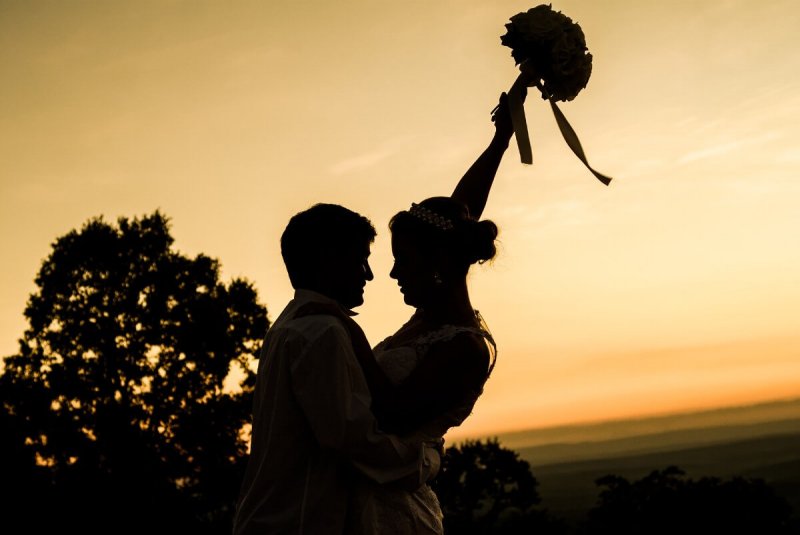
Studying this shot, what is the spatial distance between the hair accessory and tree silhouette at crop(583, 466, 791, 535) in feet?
19.2

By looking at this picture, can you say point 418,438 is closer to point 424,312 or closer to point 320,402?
point 320,402

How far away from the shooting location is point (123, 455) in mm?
27312

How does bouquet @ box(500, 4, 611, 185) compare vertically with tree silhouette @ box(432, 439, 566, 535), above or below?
above

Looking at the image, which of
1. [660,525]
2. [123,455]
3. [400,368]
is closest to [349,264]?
[400,368]

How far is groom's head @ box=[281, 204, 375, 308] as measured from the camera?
4.60 m

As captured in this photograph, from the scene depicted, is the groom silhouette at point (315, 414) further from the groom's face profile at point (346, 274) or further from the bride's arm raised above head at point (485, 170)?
the bride's arm raised above head at point (485, 170)

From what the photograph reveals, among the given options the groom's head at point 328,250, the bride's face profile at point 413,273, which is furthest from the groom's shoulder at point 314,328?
the bride's face profile at point 413,273

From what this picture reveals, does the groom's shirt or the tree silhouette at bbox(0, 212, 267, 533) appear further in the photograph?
the tree silhouette at bbox(0, 212, 267, 533)

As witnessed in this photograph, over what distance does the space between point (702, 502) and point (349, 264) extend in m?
6.75

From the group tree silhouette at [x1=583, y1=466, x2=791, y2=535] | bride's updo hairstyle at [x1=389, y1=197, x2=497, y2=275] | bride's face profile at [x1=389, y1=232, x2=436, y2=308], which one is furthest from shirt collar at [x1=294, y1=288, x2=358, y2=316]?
tree silhouette at [x1=583, y1=466, x2=791, y2=535]

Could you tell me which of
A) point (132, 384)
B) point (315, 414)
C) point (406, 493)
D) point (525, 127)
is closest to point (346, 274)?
point (315, 414)

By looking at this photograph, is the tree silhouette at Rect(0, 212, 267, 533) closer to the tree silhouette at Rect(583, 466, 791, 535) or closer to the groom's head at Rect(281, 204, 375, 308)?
the tree silhouette at Rect(583, 466, 791, 535)

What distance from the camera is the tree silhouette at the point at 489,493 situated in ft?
39.3

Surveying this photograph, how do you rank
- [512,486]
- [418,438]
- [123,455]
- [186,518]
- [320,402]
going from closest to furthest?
[320,402] → [418,438] → [512,486] → [186,518] → [123,455]
